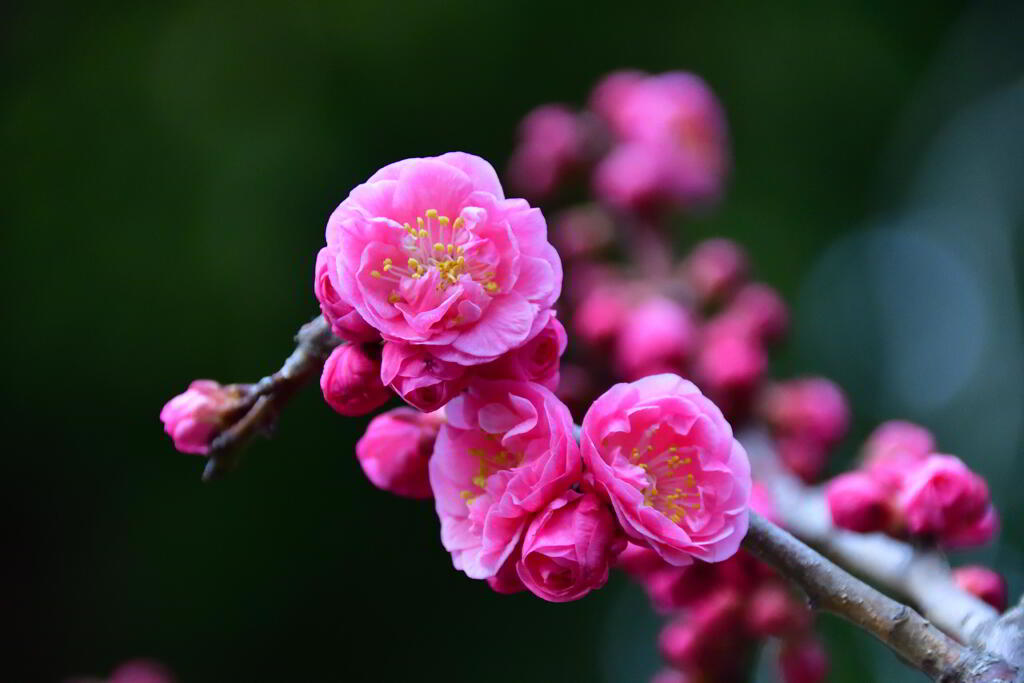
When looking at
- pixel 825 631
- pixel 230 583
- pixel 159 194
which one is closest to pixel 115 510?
pixel 230 583

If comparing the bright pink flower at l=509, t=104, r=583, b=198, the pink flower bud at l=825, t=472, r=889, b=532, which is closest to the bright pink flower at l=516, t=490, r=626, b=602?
the pink flower bud at l=825, t=472, r=889, b=532

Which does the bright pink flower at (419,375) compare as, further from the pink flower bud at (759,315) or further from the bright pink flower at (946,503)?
the pink flower bud at (759,315)

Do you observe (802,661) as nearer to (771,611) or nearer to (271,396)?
(771,611)

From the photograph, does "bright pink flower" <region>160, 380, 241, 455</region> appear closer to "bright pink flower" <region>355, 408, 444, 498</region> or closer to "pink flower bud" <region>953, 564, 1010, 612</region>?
"bright pink flower" <region>355, 408, 444, 498</region>

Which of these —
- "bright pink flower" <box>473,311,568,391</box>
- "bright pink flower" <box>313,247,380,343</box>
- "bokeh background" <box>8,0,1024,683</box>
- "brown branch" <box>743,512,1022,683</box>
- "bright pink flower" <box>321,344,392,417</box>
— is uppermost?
"bright pink flower" <box>313,247,380,343</box>

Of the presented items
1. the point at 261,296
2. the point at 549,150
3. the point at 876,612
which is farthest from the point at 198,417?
the point at 261,296

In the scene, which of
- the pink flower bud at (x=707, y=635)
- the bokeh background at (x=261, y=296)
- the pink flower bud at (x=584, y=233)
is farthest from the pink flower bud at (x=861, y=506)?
the bokeh background at (x=261, y=296)
